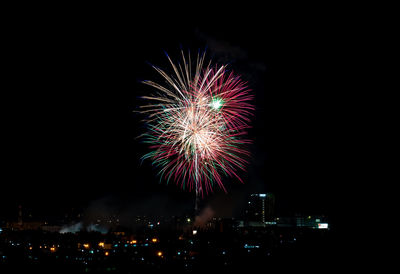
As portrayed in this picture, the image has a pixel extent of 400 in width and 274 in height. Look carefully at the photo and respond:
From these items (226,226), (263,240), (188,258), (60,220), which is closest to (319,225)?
(226,226)

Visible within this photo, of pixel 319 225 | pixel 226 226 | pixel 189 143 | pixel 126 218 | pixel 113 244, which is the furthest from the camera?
pixel 126 218

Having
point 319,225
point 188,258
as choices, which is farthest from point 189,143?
point 319,225

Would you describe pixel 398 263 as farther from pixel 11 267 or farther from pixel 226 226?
pixel 226 226

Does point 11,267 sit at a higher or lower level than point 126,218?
lower

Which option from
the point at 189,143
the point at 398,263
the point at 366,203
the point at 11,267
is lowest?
the point at 11,267

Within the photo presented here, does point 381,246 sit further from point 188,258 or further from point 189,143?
point 188,258

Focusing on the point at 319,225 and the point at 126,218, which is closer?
the point at 319,225

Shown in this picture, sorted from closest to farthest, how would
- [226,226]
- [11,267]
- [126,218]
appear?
1. [11,267]
2. [226,226]
3. [126,218]
